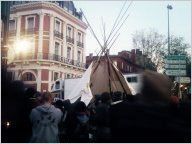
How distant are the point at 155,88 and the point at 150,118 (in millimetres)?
745

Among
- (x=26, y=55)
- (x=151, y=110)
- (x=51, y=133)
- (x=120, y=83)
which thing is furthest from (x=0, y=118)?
(x=26, y=55)

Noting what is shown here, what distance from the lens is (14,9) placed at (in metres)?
37.3

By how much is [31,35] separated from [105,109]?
31407mm

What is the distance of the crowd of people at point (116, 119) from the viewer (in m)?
4.93

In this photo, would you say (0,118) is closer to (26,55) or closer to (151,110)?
(151,110)

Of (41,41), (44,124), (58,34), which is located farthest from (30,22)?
(44,124)

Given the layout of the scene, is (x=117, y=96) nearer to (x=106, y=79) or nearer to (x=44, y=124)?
(x=106, y=79)

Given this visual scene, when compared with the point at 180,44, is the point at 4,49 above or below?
below

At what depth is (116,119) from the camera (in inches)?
221

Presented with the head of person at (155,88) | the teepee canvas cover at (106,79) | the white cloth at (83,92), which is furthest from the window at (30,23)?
the head of person at (155,88)

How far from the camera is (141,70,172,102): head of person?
18.0ft

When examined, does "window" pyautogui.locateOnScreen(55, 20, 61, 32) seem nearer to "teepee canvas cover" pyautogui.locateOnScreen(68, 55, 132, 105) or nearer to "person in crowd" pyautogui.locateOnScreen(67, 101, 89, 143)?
"teepee canvas cover" pyautogui.locateOnScreen(68, 55, 132, 105)

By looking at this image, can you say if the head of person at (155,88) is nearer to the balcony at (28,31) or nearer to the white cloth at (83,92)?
the white cloth at (83,92)

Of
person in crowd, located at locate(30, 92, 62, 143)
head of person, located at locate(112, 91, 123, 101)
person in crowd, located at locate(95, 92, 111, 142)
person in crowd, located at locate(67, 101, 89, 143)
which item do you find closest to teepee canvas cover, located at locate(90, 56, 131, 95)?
head of person, located at locate(112, 91, 123, 101)
